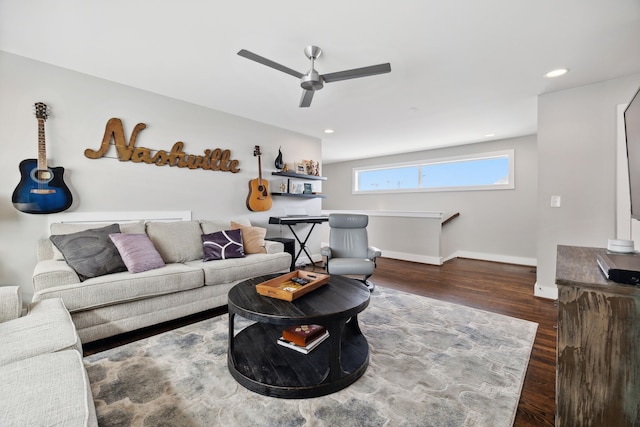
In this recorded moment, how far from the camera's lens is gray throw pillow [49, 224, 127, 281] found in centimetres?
219

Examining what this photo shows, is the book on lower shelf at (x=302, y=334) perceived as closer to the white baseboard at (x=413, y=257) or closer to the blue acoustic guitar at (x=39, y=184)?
the blue acoustic guitar at (x=39, y=184)

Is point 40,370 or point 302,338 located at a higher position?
point 40,370

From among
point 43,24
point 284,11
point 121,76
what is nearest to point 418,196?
point 284,11

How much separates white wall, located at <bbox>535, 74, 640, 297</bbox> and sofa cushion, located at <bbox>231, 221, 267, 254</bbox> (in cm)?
328

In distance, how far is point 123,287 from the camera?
2137 mm

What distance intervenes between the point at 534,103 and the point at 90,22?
4.52 metres

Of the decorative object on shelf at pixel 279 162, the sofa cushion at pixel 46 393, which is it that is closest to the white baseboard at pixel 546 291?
the decorative object on shelf at pixel 279 162

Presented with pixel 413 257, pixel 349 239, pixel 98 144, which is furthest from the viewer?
pixel 413 257

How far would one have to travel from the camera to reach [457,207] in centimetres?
578

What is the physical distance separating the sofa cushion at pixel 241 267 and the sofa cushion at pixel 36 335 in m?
1.17

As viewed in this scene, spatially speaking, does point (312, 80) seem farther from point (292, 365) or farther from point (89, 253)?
point (89, 253)

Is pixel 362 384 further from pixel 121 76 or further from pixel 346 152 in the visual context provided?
pixel 346 152

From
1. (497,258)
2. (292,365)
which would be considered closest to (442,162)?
(497,258)

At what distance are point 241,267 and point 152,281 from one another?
80cm
